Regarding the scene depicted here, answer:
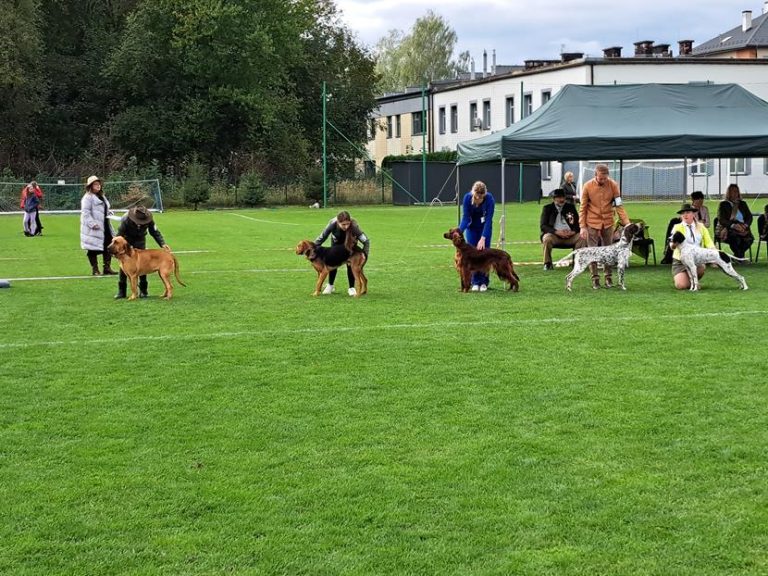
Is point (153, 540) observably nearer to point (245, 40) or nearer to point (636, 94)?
point (636, 94)

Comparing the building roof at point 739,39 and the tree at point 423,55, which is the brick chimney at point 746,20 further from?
the tree at point 423,55

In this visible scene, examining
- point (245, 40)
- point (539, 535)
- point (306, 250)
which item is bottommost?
point (539, 535)

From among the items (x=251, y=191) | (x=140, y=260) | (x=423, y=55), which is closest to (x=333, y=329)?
(x=140, y=260)

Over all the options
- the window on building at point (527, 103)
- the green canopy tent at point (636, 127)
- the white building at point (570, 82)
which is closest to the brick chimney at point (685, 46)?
the white building at point (570, 82)

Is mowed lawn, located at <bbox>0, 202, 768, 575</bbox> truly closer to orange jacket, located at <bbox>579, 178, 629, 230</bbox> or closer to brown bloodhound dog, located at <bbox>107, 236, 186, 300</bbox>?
brown bloodhound dog, located at <bbox>107, 236, 186, 300</bbox>

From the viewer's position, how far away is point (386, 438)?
5.93 m

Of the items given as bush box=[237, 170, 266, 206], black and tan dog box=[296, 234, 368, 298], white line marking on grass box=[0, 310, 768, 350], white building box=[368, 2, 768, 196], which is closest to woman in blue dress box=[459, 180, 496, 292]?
black and tan dog box=[296, 234, 368, 298]

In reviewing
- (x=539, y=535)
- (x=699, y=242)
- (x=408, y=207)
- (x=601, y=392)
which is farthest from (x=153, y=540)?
(x=408, y=207)

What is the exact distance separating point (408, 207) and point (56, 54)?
74.0 ft

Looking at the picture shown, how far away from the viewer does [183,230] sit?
1156 inches

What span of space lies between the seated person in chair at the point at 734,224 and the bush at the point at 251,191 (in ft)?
106

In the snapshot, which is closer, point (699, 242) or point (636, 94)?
point (699, 242)

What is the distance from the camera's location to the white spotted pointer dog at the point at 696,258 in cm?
1256

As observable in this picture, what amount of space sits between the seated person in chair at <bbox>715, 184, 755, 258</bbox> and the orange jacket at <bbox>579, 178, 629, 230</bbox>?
3.56m
